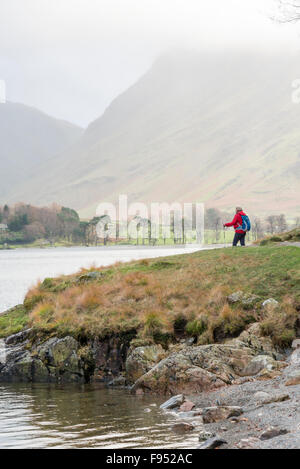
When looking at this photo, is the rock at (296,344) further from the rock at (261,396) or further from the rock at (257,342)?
the rock at (261,396)

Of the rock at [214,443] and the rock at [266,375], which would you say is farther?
the rock at [266,375]

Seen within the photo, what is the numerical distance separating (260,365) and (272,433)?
20.8ft

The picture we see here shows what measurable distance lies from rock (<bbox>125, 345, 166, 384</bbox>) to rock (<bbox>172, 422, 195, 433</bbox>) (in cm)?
588

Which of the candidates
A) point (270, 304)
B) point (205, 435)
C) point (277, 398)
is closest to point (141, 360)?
point (270, 304)

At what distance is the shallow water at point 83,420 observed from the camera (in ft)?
43.6

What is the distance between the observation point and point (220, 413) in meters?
14.1

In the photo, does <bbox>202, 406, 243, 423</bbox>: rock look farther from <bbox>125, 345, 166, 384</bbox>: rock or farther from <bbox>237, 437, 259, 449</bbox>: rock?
<bbox>125, 345, 166, 384</bbox>: rock

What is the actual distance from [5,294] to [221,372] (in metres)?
45.8

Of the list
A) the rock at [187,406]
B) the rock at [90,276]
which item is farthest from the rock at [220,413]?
the rock at [90,276]

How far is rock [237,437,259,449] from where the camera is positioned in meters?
11.2

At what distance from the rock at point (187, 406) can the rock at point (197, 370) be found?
1323mm

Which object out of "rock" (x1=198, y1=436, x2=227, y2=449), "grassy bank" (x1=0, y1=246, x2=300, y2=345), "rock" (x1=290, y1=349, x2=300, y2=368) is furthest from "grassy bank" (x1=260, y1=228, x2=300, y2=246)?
"rock" (x1=198, y1=436, x2=227, y2=449)

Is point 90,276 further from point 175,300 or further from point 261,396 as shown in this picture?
point 261,396
